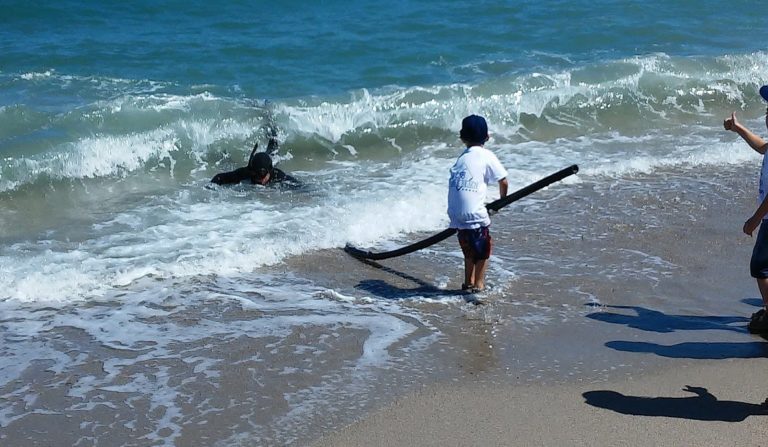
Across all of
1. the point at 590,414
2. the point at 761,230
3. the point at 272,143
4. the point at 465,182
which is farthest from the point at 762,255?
the point at 272,143

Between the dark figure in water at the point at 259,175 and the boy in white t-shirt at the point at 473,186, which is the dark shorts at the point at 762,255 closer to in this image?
the boy in white t-shirt at the point at 473,186

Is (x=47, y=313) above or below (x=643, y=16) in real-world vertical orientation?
below

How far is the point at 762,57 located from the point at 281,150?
803 centimetres

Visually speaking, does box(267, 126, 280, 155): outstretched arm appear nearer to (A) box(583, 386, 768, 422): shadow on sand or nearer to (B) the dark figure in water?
(B) the dark figure in water

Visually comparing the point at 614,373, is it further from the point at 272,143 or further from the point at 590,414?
the point at 272,143

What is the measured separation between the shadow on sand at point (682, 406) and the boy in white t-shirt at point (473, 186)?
1629 mm

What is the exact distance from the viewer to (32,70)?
46.1ft

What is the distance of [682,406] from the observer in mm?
5234

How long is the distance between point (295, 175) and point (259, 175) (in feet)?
3.76

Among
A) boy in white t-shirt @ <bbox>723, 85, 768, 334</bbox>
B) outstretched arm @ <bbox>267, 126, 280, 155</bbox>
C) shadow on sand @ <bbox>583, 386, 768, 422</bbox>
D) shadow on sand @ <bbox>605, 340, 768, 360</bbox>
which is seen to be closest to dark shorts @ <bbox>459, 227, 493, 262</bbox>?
shadow on sand @ <bbox>605, 340, 768, 360</bbox>

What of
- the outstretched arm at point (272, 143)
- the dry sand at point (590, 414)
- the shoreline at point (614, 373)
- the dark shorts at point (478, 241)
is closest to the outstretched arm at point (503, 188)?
the dark shorts at point (478, 241)

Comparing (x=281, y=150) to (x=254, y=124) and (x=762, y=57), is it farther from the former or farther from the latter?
(x=762, y=57)

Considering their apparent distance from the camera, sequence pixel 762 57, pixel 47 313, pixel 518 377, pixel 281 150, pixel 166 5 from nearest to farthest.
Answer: pixel 518 377 → pixel 47 313 → pixel 281 150 → pixel 762 57 → pixel 166 5

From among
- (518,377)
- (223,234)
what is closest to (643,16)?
(223,234)
